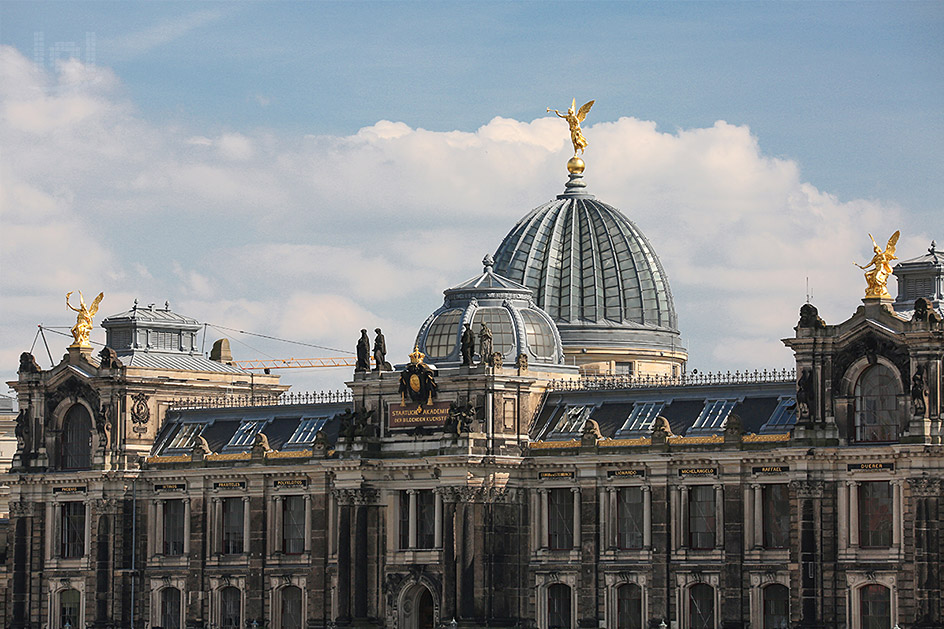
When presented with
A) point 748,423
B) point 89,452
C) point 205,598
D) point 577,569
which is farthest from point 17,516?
point 748,423

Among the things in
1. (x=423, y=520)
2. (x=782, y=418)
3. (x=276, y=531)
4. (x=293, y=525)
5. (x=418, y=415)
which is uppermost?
(x=418, y=415)

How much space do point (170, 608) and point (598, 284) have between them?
3786cm

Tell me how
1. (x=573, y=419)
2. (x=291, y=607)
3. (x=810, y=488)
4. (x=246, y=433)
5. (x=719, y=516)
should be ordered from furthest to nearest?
1. (x=246, y=433)
2. (x=291, y=607)
3. (x=573, y=419)
4. (x=719, y=516)
5. (x=810, y=488)

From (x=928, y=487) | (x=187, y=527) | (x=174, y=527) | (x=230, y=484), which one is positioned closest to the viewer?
(x=928, y=487)

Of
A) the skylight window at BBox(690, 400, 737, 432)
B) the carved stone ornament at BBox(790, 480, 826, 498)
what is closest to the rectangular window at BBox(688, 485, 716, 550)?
the skylight window at BBox(690, 400, 737, 432)

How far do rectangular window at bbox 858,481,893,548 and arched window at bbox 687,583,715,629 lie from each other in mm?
10863

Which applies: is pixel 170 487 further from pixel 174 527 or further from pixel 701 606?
pixel 701 606

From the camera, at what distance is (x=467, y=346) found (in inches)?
5792

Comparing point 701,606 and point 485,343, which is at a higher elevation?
point 485,343

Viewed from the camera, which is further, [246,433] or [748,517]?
[246,433]

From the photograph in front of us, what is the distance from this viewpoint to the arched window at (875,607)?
13088 centimetres

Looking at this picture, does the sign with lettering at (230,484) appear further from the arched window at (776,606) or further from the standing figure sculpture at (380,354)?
the arched window at (776,606)

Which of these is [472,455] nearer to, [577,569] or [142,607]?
[577,569]

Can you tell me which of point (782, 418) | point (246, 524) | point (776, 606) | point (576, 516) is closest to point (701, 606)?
point (776, 606)
